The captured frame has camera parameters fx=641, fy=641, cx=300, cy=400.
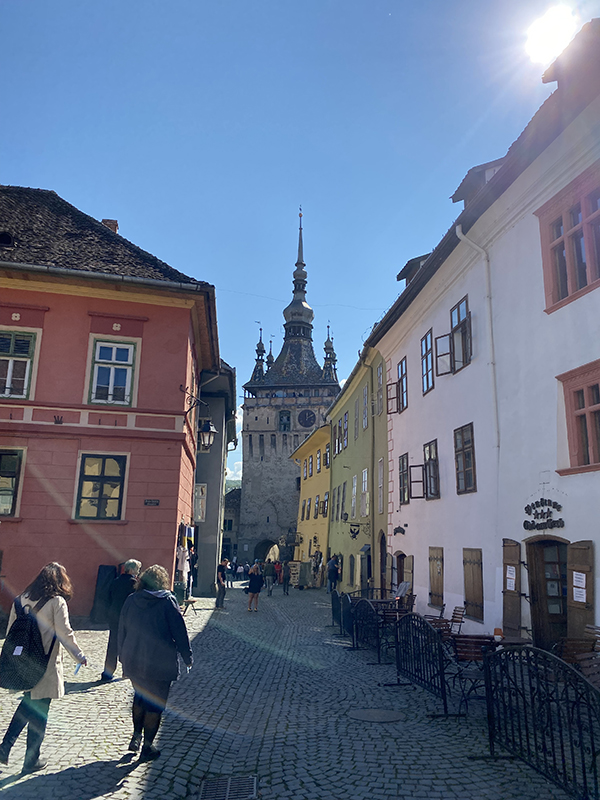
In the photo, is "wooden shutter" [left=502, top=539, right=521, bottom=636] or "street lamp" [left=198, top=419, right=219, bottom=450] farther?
"street lamp" [left=198, top=419, right=219, bottom=450]

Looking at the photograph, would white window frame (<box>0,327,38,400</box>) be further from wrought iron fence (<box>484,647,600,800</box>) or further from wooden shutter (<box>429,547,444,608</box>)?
wrought iron fence (<box>484,647,600,800</box>)

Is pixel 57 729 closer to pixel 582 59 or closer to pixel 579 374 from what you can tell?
pixel 579 374

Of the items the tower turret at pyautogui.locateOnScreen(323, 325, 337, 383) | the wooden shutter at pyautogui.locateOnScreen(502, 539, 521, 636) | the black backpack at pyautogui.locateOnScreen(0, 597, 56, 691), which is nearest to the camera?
the black backpack at pyautogui.locateOnScreen(0, 597, 56, 691)

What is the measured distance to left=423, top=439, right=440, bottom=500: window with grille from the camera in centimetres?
1636

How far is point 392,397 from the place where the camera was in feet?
67.9

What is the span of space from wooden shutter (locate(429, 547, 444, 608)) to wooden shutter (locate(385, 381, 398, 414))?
557 cm

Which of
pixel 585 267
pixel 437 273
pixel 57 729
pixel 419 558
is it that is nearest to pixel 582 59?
pixel 585 267

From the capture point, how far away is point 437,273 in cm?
1627

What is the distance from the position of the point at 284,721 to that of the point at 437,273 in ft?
38.6

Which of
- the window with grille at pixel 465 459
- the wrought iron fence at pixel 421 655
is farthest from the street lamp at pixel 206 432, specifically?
the wrought iron fence at pixel 421 655

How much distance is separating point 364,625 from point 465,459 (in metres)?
4.28

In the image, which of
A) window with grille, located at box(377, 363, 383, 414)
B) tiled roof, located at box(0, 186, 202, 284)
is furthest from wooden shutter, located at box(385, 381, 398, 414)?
tiled roof, located at box(0, 186, 202, 284)

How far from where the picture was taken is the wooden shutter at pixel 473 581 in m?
13.2

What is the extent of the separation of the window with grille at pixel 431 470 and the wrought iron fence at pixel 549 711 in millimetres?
9838
